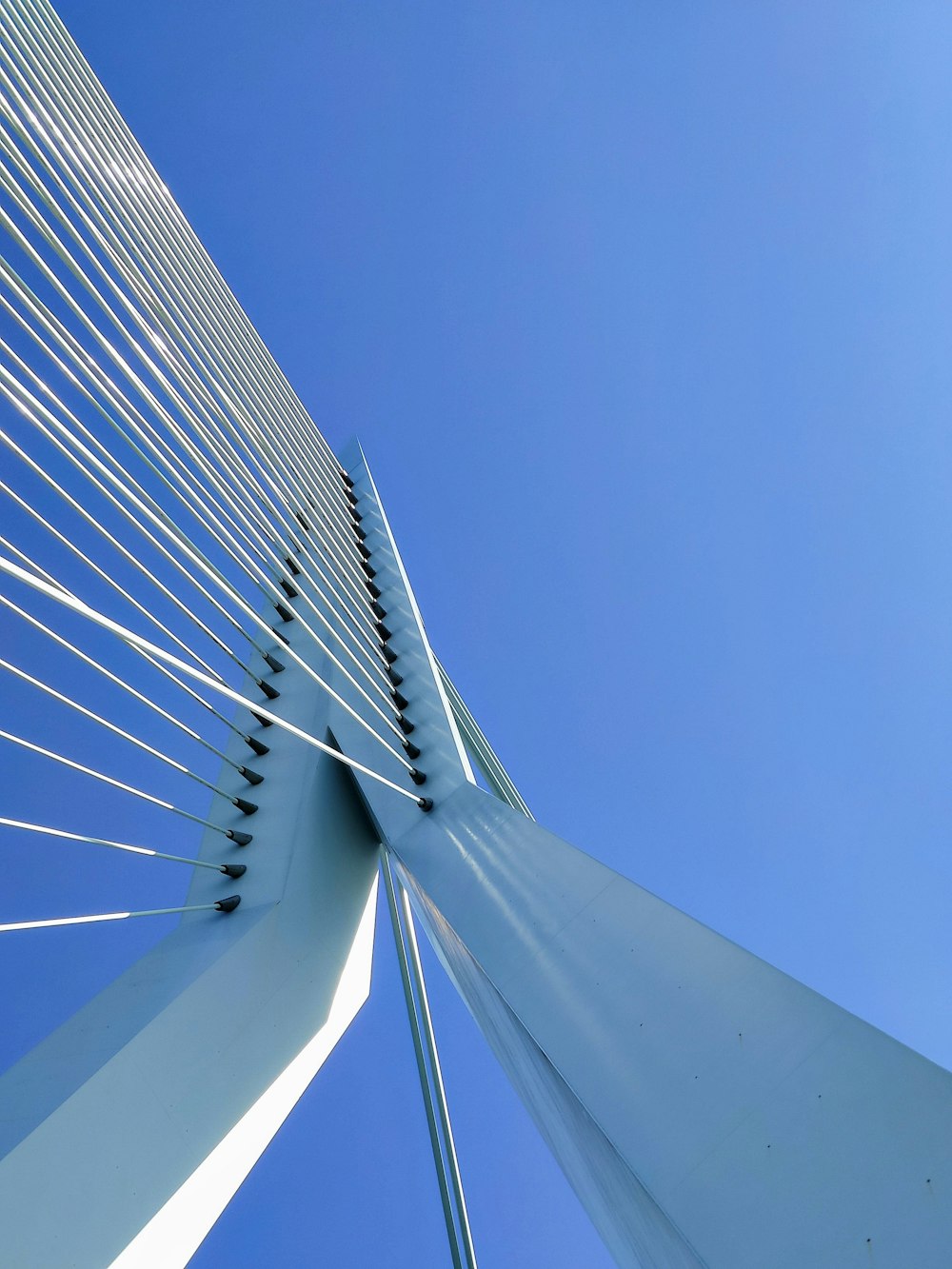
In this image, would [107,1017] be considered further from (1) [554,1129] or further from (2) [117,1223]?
(1) [554,1129]

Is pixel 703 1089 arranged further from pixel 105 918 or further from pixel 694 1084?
pixel 105 918

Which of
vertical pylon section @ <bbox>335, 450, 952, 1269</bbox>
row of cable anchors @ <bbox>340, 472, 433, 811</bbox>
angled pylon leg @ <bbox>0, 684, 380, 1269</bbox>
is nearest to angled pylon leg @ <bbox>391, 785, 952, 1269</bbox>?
vertical pylon section @ <bbox>335, 450, 952, 1269</bbox>

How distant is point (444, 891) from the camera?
7.72ft

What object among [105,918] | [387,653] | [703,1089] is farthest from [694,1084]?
[387,653]

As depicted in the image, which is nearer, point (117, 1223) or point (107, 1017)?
point (117, 1223)

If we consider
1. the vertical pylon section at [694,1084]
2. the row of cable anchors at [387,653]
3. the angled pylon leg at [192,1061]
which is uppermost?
the row of cable anchors at [387,653]

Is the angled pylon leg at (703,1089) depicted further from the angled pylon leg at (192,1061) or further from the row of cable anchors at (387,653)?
the row of cable anchors at (387,653)

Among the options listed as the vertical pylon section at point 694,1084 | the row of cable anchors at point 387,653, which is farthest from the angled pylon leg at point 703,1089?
the row of cable anchors at point 387,653

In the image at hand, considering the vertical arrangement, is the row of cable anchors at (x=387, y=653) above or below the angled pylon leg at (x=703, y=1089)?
above

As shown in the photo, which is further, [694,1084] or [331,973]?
[331,973]

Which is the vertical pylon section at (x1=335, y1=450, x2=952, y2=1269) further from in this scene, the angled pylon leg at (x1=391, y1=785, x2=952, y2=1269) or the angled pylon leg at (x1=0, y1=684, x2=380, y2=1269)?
the angled pylon leg at (x1=0, y1=684, x2=380, y2=1269)

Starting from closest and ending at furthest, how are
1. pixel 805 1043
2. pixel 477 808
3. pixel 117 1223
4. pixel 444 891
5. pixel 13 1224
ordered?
pixel 805 1043 < pixel 13 1224 < pixel 117 1223 < pixel 444 891 < pixel 477 808

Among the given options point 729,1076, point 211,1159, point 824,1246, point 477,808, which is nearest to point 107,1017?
point 211,1159

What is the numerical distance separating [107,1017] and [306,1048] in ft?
2.17
